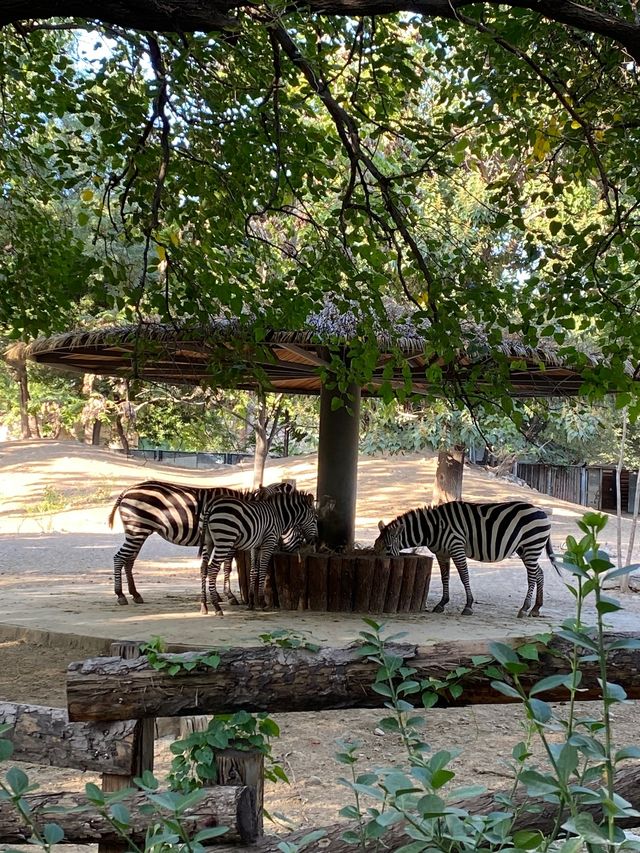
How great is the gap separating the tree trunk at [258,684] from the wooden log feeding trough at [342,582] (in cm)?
634

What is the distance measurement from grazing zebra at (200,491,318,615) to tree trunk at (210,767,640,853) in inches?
242

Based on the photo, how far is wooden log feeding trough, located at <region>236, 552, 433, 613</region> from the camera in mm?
8648

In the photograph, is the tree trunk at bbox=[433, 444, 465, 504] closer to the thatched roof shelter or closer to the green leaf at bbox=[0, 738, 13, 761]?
the thatched roof shelter

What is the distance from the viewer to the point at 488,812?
2.21 m

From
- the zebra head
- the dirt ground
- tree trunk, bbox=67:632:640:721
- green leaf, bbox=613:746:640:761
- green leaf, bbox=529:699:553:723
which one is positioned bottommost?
the dirt ground

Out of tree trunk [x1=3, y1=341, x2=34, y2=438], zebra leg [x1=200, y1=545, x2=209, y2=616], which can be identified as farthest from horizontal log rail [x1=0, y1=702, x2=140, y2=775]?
tree trunk [x1=3, y1=341, x2=34, y2=438]

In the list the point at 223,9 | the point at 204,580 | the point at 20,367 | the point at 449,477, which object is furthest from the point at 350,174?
the point at 20,367

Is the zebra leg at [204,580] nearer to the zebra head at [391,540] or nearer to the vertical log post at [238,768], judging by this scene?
the zebra head at [391,540]

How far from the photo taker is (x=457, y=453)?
21.4 meters

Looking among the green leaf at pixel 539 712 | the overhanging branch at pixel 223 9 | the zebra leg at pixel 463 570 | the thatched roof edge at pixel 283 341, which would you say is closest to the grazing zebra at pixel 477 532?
the zebra leg at pixel 463 570

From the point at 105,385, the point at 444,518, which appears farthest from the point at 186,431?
the point at 444,518

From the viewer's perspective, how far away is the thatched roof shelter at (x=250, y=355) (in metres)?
5.60

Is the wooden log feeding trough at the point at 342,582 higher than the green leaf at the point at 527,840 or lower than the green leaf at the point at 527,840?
lower

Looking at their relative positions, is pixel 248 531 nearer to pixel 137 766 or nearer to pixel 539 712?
pixel 137 766
